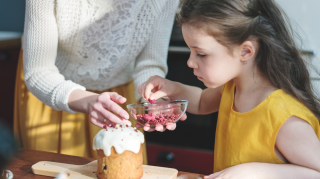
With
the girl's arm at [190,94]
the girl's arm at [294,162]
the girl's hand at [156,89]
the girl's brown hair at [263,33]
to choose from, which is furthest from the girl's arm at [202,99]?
the girl's arm at [294,162]

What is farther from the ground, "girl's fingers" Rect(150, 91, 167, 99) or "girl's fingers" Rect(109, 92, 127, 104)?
"girl's fingers" Rect(109, 92, 127, 104)

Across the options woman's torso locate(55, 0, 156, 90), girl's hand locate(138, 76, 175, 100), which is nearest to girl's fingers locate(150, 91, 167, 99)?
girl's hand locate(138, 76, 175, 100)

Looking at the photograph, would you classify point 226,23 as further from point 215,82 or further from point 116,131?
point 116,131

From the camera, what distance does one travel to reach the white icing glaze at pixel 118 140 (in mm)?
883

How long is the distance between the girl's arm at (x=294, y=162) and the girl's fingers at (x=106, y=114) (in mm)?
343

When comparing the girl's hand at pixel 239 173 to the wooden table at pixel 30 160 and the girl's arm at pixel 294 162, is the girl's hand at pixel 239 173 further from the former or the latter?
the wooden table at pixel 30 160

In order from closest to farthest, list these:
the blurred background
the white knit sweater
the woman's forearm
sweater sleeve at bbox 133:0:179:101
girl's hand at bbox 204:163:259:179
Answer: girl's hand at bbox 204:163:259:179 → the woman's forearm → the white knit sweater → sweater sleeve at bbox 133:0:179:101 → the blurred background

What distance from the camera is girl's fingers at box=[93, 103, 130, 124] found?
37.9 inches

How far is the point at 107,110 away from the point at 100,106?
0.03 metres

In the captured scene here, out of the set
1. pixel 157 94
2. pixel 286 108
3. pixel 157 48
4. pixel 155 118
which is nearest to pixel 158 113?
pixel 155 118

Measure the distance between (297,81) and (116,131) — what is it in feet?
2.04

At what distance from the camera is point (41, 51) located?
1198 mm

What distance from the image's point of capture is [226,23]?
2.95 ft

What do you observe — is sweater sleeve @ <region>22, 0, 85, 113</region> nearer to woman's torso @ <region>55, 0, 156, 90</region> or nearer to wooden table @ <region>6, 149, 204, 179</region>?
woman's torso @ <region>55, 0, 156, 90</region>
